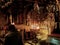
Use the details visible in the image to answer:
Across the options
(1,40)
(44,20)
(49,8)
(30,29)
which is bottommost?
(1,40)

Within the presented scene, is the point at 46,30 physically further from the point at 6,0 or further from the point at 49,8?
the point at 6,0

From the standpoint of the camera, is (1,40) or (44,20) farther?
(44,20)

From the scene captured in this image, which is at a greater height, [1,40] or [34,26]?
[34,26]

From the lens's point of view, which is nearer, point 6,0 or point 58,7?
point 6,0

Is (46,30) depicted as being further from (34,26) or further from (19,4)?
(19,4)

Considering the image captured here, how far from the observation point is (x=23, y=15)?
4.51m

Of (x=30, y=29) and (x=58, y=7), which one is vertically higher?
(x=58, y=7)

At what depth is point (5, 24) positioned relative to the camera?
14.2ft

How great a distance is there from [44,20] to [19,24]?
0.82 meters

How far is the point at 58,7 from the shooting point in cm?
465

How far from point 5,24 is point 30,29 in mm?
805

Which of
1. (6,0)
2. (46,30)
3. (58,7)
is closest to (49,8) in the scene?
(58,7)

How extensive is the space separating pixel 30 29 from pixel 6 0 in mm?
1179

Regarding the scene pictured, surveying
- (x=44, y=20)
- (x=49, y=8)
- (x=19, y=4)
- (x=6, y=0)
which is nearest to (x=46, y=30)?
(x=44, y=20)
